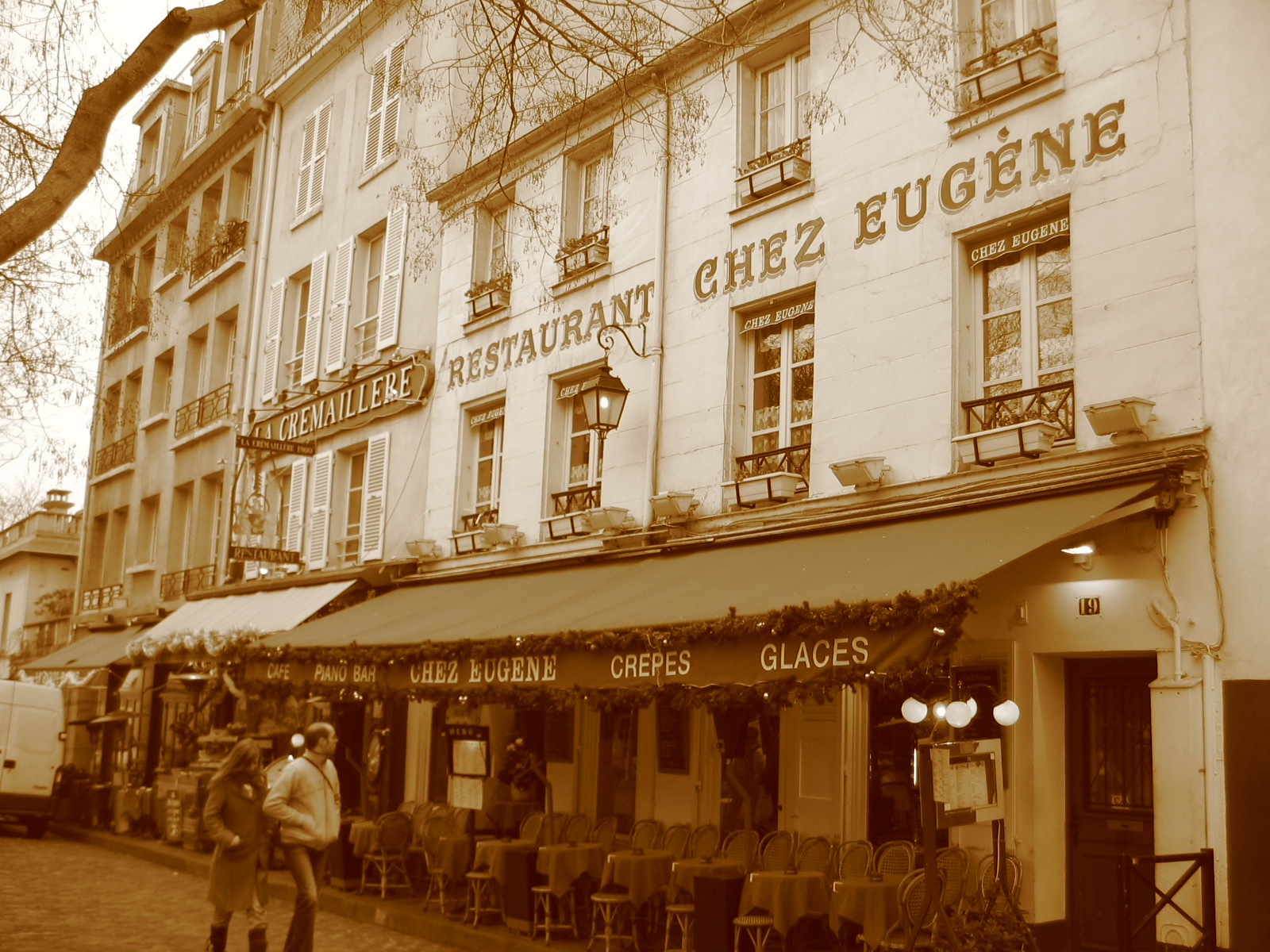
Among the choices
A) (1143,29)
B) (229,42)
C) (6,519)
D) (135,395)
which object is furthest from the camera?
(6,519)

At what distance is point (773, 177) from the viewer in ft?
38.2

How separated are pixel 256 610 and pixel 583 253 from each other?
6.49m

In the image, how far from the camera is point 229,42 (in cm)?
2480

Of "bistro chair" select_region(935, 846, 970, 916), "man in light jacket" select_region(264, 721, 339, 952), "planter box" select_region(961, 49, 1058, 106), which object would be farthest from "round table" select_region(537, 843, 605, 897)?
"planter box" select_region(961, 49, 1058, 106)

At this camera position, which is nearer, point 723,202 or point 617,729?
point 723,202

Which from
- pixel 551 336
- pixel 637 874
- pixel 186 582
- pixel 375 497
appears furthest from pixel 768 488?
pixel 186 582

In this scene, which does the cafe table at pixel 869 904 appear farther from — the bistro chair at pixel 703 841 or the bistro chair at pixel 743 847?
the bistro chair at pixel 703 841

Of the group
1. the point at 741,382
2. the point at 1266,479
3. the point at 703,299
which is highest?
the point at 703,299

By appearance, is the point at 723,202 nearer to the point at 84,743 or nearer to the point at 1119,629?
the point at 1119,629

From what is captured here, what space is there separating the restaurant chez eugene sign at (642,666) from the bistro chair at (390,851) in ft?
6.07

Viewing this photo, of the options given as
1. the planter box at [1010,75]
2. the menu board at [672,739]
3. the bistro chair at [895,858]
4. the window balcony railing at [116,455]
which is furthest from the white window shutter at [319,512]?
the planter box at [1010,75]

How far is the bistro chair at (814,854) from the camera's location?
9.91 metres

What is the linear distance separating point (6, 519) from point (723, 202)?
35091 mm

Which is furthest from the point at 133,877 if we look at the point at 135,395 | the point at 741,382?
the point at 135,395
